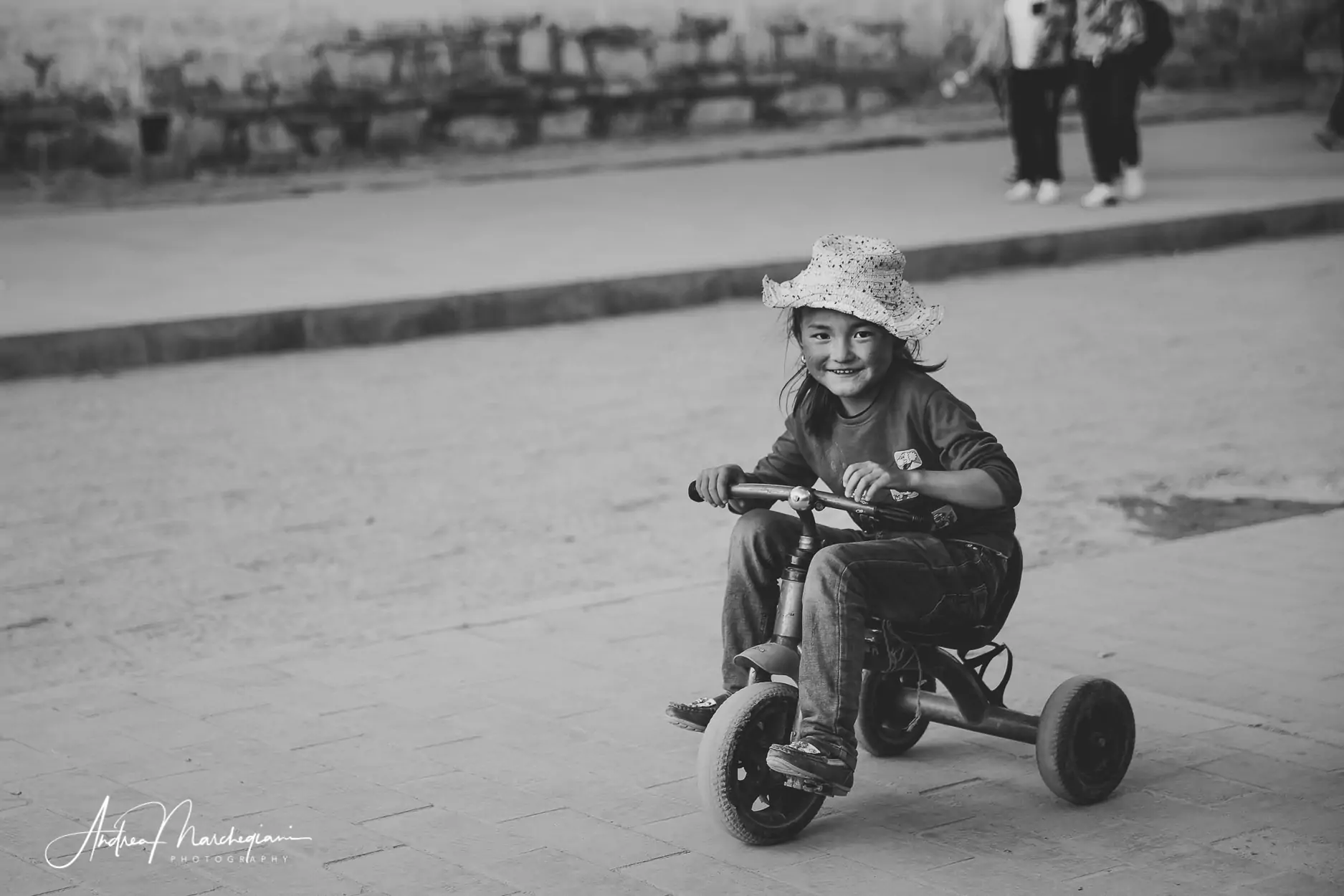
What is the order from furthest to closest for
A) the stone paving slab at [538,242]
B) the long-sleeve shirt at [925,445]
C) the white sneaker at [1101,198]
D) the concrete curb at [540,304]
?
the white sneaker at [1101,198] < the stone paving slab at [538,242] < the concrete curb at [540,304] < the long-sleeve shirt at [925,445]

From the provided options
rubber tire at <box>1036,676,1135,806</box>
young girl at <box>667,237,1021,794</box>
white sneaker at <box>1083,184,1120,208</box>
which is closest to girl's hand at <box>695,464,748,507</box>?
young girl at <box>667,237,1021,794</box>

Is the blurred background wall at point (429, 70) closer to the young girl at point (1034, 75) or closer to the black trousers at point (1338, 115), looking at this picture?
the black trousers at point (1338, 115)

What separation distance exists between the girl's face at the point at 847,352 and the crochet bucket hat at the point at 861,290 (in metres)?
0.03

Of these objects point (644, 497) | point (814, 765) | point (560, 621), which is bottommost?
point (644, 497)

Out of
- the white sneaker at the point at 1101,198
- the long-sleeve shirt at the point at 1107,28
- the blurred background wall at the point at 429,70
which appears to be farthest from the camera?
the blurred background wall at the point at 429,70

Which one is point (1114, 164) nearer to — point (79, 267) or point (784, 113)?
point (784, 113)

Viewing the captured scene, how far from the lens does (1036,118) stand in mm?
13477

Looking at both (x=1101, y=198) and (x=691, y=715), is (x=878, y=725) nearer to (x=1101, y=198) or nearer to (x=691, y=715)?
(x=691, y=715)

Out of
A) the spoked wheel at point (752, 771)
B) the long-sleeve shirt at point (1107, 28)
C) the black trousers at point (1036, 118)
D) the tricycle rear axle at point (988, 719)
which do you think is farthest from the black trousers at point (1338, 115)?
the spoked wheel at point (752, 771)

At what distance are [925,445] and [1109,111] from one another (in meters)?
10.0

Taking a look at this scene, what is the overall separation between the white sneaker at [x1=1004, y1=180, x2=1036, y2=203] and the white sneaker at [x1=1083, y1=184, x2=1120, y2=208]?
547 millimetres

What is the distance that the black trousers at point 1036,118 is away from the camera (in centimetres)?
1320

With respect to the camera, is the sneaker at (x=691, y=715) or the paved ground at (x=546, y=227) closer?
the sneaker at (x=691, y=715)

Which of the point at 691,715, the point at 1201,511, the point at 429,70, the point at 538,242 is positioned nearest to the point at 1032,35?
the point at 538,242
